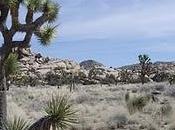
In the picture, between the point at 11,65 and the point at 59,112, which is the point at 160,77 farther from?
the point at 59,112

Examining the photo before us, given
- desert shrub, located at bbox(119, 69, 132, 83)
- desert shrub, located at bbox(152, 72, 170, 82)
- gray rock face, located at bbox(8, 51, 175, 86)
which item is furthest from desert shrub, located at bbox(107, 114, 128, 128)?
desert shrub, located at bbox(119, 69, 132, 83)

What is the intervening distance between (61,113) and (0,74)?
96.2 inches

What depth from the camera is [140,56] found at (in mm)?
49312

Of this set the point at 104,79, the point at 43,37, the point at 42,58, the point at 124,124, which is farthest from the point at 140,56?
the point at 42,58

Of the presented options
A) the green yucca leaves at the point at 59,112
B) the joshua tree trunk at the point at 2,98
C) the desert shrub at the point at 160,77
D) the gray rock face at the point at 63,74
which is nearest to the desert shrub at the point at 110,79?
the gray rock face at the point at 63,74

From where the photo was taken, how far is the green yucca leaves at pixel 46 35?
13876 millimetres

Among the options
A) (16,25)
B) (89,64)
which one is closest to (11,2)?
(16,25)

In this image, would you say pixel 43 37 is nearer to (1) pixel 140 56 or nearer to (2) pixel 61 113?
(2) pixel 61 113

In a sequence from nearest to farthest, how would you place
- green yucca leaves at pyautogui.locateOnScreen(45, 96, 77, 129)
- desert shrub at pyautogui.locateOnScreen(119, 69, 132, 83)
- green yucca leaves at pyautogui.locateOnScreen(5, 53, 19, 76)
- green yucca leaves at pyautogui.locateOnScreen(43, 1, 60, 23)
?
green yucca leaves at pyautogui.locateOnScreen(45, 96, 77, 129), green yucca leaves at pyautogui.locateOnScreen(43, 1, 60, 23), green yucca leaves at pyautogui.locateOnScreen(5, 53, 19, 76), desert shrub at pyautogui.locateOnScreen(119, 69, 132, 83)

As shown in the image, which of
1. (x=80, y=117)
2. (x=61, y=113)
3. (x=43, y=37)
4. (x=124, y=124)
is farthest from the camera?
(x=80, y=117)

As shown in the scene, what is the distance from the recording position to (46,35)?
14047 millimetres

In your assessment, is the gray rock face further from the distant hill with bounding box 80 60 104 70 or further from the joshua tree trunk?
the joshua tree trunk

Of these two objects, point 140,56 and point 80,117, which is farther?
point 140,56

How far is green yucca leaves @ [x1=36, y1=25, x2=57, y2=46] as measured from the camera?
13876mm
